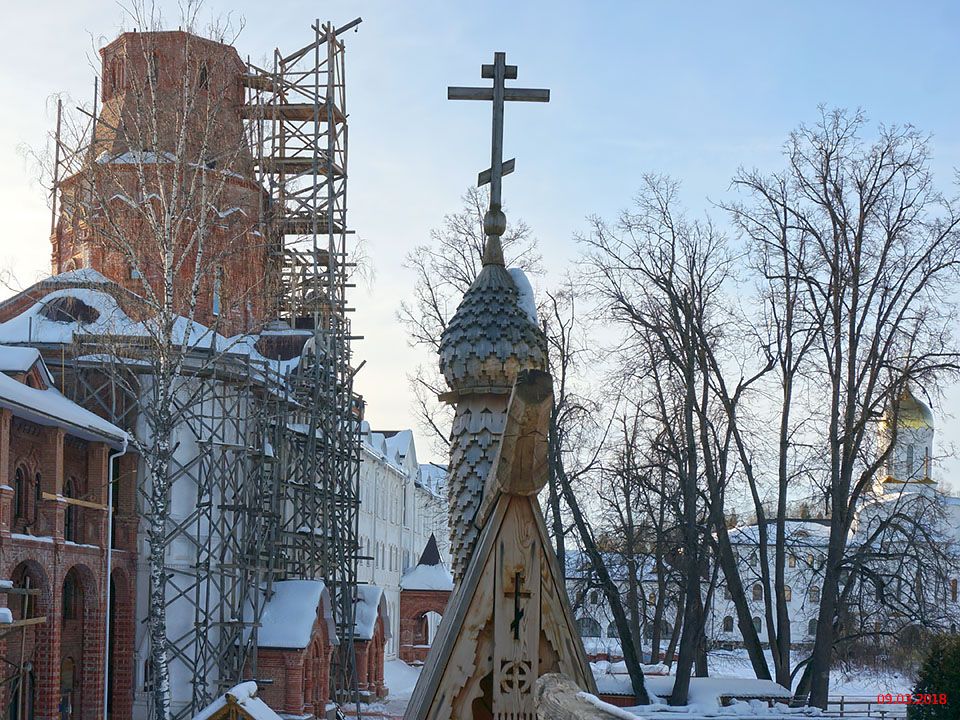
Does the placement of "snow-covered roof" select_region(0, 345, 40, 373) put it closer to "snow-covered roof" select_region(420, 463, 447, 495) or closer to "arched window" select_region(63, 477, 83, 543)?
"arched window" select_region(63, 477, 83, 543)

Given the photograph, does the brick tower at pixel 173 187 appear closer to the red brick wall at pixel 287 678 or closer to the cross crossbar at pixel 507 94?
the red brick wall at pixel 287 678

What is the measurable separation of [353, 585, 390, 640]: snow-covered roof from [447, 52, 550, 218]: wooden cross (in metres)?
30.7

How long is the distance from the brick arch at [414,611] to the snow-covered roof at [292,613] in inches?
937

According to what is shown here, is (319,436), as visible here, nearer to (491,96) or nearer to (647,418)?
(647,418)

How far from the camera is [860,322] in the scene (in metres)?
24.4

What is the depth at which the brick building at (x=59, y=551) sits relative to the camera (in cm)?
2067

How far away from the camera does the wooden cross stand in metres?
5.58

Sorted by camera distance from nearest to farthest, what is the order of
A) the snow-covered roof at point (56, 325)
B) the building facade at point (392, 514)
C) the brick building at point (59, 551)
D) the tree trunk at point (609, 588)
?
the brick building at point (59, 551), the tree trunk at point (609, 588), the snow-covered roof at point (56, 325), the building facade at point (392, 514)

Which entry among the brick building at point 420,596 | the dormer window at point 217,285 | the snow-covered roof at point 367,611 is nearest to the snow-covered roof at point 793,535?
the snow-covered roof at point 367,611

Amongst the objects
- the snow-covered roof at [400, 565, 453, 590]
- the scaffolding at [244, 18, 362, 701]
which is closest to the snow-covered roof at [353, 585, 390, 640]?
the scaffolding at [244, 18, 362, 701]

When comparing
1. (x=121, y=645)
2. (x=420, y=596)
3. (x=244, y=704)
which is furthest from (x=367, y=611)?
(x=244, y=704)

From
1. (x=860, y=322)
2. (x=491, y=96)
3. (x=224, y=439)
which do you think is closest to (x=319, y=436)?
(x=224, y=439)

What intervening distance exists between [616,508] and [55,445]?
12.2 metres

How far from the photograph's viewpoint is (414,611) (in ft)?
173
